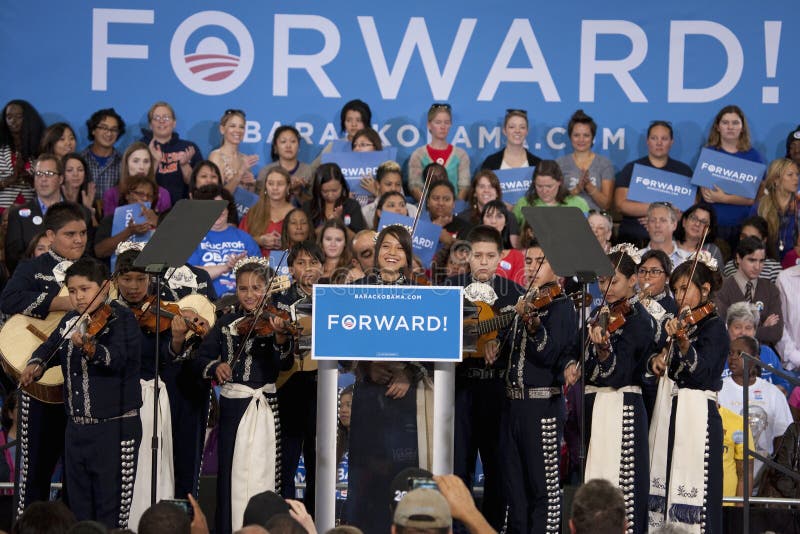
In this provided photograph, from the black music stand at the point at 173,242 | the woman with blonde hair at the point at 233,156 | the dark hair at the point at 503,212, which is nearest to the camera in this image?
the black music stand at the point at 173,242

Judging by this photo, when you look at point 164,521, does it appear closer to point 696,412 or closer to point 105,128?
point 696,412

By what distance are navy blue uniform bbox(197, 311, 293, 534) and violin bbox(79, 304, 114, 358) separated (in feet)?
2.48

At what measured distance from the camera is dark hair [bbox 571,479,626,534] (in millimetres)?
4402

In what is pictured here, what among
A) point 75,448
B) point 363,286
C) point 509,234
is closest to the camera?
point 363,286

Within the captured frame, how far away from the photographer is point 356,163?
386 inches

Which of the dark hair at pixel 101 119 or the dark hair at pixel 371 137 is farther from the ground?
the dark hair at pixel 101 119

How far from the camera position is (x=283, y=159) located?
10.1m

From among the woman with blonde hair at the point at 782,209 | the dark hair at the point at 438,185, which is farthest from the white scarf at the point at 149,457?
the woman with blonde hair at the point at 782,209

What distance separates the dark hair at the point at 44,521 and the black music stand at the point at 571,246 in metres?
2.47

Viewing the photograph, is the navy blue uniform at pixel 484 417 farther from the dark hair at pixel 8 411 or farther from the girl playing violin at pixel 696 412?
the dark hair at pixel 8 411

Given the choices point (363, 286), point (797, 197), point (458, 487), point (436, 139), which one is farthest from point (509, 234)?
point (458, 487)

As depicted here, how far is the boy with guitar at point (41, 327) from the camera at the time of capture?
7.16 metres

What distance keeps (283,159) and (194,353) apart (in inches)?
117

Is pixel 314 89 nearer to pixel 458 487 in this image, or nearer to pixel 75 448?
pixel 75 448
